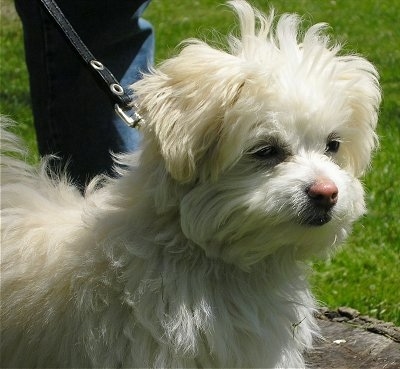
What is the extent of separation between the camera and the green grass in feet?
15.5

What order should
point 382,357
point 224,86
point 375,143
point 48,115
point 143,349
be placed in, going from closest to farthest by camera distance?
point 224,86, point 143,349, point 375,143, point 382,357, point 48,115

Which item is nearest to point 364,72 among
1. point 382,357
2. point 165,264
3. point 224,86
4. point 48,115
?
point 224,86

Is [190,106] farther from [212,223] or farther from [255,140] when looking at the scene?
[212,223]

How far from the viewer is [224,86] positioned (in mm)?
2701

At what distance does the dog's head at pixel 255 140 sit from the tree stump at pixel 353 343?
102cm

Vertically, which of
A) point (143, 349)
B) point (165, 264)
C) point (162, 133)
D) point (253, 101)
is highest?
point (253, 101)

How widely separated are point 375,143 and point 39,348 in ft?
4.25

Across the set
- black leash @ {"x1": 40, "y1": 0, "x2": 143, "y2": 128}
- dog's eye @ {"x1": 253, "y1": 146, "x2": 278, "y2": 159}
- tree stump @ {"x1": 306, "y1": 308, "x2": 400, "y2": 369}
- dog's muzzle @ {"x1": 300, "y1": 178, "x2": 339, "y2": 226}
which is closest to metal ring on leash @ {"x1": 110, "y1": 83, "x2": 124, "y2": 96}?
black leash @ {"x1": 40, "y1": 0, "x2": 143, "y2": 128}

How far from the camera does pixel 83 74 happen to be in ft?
13.6

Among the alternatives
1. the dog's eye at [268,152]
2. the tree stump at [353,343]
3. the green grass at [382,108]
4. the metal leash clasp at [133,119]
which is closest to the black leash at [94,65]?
the metal leash clasp at [133,119]

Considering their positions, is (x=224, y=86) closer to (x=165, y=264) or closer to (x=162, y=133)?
(x=162, y=133)

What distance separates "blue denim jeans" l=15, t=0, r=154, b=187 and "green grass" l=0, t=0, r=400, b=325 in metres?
0.21

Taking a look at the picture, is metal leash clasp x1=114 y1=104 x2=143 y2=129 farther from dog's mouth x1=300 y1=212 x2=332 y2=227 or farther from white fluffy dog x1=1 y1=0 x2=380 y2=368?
dog's mouth x1=300 y1=212 x2=332 y2=227

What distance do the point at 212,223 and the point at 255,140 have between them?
27cm
